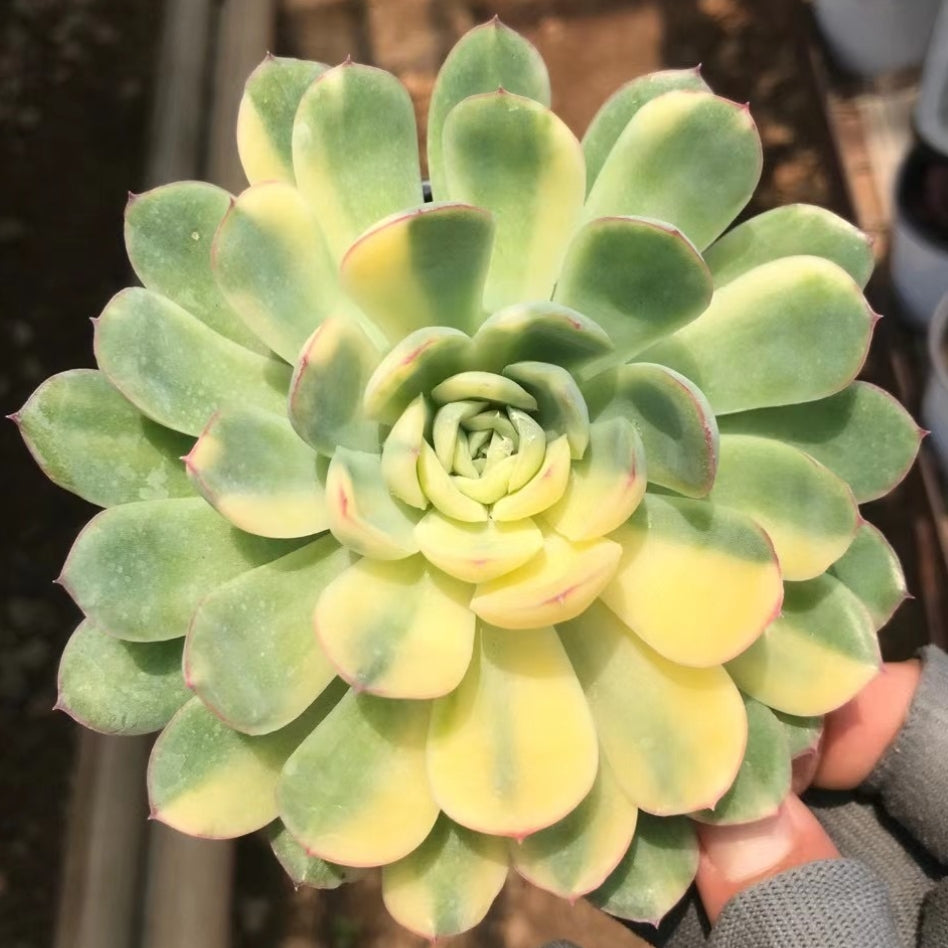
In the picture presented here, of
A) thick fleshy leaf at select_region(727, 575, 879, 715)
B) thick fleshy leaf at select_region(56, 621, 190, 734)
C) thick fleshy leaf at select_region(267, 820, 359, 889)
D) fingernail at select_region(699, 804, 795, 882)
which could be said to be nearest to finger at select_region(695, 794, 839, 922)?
fingernail at select_region(699, 804, 795, 882)

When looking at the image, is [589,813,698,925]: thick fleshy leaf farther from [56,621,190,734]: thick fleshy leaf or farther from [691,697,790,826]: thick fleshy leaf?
[56,621,190,734]: thick fleshy leaf

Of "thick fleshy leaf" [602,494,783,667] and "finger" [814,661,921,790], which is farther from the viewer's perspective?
"finger" [814,661,921,790]

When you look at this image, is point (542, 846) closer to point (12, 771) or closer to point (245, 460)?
point (245, 460)

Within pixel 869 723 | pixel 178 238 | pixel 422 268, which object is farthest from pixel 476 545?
pixel 869 723

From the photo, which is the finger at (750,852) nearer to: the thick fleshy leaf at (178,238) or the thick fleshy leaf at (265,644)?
the thick fleshy leaf at (265,644)

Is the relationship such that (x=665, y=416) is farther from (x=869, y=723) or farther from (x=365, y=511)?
(x=869, y=723)

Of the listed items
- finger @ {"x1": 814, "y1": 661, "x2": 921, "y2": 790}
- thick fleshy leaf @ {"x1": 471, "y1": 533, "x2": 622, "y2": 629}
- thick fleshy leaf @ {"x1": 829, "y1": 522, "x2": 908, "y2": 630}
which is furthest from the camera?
finger @ {"x1": 814, "y1": 661, "x2": 921, "y2": 790}

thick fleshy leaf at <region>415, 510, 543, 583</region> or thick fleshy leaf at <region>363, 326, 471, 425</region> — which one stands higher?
thick fleshy leaf at <region>363, 326, 471, 425</region>
